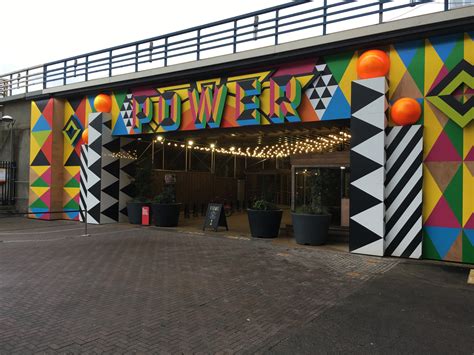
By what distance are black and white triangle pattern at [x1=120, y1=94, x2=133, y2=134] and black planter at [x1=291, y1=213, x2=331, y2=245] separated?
7492mm

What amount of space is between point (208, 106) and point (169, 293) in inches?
298

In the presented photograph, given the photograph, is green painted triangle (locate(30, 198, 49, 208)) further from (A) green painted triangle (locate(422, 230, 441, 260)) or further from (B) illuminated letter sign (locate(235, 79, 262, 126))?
(A) green painted triangle (locate(422, 230, 441, 260))

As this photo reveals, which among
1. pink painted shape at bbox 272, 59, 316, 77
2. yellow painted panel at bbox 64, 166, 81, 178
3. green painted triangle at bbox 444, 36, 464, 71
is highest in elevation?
pink painted shape at bbox 272, 59, 316, 77

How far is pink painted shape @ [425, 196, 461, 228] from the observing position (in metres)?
8.52

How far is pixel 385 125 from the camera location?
359 inches

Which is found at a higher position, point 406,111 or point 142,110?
point 142,110

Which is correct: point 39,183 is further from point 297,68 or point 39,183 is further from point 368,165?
point 368,165

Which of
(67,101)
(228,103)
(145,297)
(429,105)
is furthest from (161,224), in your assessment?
(429,105)

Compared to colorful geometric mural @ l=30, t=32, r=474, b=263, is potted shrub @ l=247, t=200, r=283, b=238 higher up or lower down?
lower down

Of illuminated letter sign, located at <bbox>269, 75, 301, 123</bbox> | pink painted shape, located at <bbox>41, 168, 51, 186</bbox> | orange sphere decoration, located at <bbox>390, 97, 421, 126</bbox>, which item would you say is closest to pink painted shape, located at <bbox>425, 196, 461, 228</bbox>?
orange sphere decoration, located at <bbox>390, 97, 421, 126</bbox>

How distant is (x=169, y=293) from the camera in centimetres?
586

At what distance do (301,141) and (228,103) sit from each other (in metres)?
6.26

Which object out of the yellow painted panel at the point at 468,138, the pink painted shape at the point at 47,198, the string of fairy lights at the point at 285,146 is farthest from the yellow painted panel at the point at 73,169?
the yellow painted panel at the point at 468,138

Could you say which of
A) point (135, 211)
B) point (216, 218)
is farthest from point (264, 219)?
point (135, 211)
